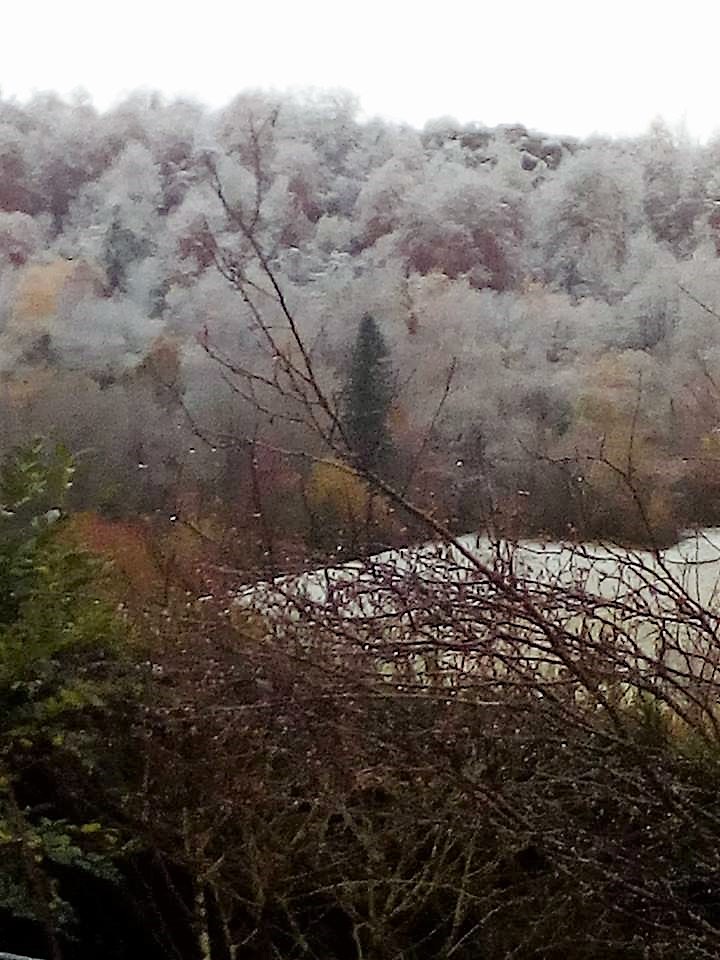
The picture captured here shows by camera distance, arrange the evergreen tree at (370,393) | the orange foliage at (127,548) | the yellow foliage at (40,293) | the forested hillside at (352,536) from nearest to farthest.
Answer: the forested hillside at (352,536)
the evergreen tree at (370,393)
the orange foliage at (127,548)
the yellow foliage at (40,293)

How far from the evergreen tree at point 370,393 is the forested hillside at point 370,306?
0.02 meters

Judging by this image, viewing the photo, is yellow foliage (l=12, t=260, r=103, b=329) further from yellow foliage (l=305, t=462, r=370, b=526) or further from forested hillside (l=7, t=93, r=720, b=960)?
yellow foliage (l=305, t=462, r=370, b=526)

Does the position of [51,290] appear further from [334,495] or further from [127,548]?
[334,495]

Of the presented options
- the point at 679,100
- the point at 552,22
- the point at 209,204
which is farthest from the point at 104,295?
the point at 679,100

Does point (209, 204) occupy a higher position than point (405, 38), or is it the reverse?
point (405, 38)

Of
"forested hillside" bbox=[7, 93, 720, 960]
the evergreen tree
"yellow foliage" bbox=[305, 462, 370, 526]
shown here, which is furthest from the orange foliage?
the evergreen tree

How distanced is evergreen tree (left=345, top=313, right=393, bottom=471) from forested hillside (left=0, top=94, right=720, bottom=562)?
0.7 inches

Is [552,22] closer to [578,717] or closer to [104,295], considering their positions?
[104,295]

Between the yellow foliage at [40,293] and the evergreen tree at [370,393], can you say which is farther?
the yellow foliage at [40,293]

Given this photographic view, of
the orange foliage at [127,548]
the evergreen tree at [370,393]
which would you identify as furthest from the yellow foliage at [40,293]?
the evergreen tree at [370,393]

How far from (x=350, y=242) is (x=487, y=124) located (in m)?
0.35

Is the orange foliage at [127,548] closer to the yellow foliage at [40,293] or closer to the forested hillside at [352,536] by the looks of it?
the forested hillside at [352,536]

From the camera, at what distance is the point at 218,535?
5.82 feet

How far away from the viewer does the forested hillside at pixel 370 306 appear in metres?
1.76
